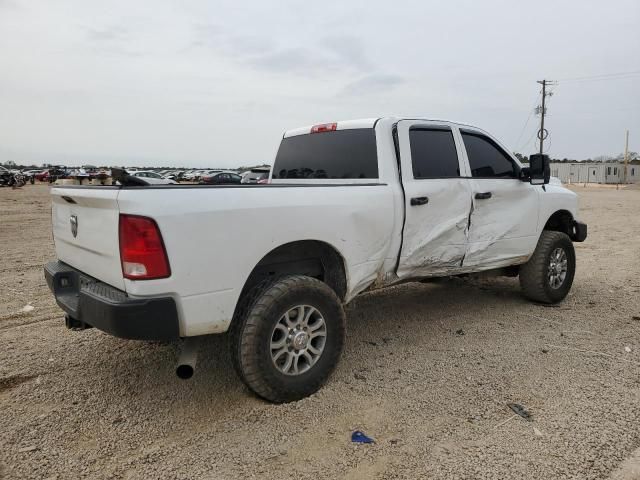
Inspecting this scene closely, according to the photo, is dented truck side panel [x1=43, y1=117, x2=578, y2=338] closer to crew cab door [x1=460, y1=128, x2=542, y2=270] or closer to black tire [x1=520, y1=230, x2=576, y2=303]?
crew cab door [x1=460, y1=128, x2=542, y2=270]

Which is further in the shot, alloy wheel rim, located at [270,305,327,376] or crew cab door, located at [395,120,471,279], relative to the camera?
crew cab door, located at [395,120,471,279]

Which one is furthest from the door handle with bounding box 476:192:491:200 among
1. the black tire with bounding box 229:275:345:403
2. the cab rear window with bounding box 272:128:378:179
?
the black tire with bounding box 229:275:345:403

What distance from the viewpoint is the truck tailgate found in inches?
113

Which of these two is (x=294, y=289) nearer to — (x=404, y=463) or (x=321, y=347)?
(x=321, y=347)

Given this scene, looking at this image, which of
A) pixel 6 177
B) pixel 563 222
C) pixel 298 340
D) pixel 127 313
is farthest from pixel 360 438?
pixel 6 177

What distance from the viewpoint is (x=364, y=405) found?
333cm

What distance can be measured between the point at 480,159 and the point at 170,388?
3405mm

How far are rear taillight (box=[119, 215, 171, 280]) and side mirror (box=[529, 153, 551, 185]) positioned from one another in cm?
383

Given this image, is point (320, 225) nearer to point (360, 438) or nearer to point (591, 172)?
point (360, 438)

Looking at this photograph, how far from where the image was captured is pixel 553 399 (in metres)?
3.39

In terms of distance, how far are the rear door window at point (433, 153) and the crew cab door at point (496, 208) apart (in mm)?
201

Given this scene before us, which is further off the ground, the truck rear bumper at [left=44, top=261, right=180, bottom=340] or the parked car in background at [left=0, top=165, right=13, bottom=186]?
the parked car in background at [left=0, top=165, right=13, bottom=186]

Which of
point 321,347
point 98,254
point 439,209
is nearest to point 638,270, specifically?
point 439,209

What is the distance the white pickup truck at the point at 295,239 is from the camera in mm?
2783
